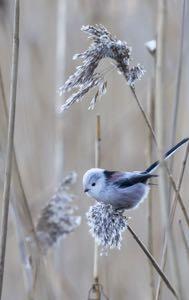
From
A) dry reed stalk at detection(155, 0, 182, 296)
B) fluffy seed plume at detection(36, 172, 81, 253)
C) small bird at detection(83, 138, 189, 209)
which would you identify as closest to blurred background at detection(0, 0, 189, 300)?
fluffy seed plume at detection(36, 172, 81, 253)

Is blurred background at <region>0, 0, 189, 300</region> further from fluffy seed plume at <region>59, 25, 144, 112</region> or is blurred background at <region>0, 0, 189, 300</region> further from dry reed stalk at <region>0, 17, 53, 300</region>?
fluffy seed plume at <region>59, 25, 144, 112</region>

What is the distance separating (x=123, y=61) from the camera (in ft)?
3.26

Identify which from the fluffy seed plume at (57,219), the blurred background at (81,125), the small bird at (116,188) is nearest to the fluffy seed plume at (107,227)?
the small bird at (116,188)

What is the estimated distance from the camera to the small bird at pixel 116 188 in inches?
48.5

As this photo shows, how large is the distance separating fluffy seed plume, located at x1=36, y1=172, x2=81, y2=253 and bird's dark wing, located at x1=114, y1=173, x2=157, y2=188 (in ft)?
0.44

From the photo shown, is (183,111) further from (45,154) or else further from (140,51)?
(45,154)

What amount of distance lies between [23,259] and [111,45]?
616 mm

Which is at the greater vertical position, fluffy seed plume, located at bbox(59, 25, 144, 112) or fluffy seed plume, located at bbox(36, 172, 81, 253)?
fluffy seed plume, located at bbox(59, 25, 144, 112)

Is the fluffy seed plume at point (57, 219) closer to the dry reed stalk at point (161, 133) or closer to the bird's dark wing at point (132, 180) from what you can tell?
the bird's dark wing at point (132, 180)

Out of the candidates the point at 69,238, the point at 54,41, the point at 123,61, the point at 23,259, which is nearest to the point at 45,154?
the point at 69,238

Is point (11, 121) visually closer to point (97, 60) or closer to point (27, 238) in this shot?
point (97, 60)

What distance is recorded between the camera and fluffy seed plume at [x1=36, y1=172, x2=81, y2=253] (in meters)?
1.33

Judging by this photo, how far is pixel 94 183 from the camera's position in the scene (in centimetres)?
125

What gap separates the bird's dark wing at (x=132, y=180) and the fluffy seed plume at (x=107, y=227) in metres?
0.12
